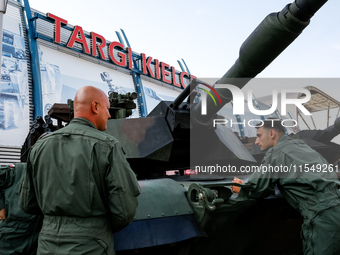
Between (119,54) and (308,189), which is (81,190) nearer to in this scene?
(308,189)

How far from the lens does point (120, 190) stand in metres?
2.04

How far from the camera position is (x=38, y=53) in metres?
13.8

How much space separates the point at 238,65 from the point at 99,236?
7.18 ft

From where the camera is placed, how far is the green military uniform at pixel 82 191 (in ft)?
6.57

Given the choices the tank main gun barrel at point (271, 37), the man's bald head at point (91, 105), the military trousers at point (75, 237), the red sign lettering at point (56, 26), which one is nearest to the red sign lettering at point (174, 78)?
the red sign lettering at point (56, 26)

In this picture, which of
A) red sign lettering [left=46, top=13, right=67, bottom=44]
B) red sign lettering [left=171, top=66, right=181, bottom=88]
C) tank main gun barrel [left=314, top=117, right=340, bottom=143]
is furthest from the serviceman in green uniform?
red sign lettering [left=171, top=66, right=181, bottom=88]

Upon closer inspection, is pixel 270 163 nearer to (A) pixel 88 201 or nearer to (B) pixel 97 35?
(A) pixel 88 201

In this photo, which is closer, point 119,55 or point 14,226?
point 14,226

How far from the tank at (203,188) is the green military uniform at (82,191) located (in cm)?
79

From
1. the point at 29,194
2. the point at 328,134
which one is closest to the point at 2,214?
the point at 29,194

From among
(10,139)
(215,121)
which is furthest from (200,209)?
(10,139)

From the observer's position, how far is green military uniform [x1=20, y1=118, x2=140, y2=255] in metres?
2.00

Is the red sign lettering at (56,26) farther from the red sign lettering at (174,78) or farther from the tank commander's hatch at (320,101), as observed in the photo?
the tank commander's hatch at (320,101)

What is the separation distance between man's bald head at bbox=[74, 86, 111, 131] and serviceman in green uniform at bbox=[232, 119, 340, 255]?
1608mm
